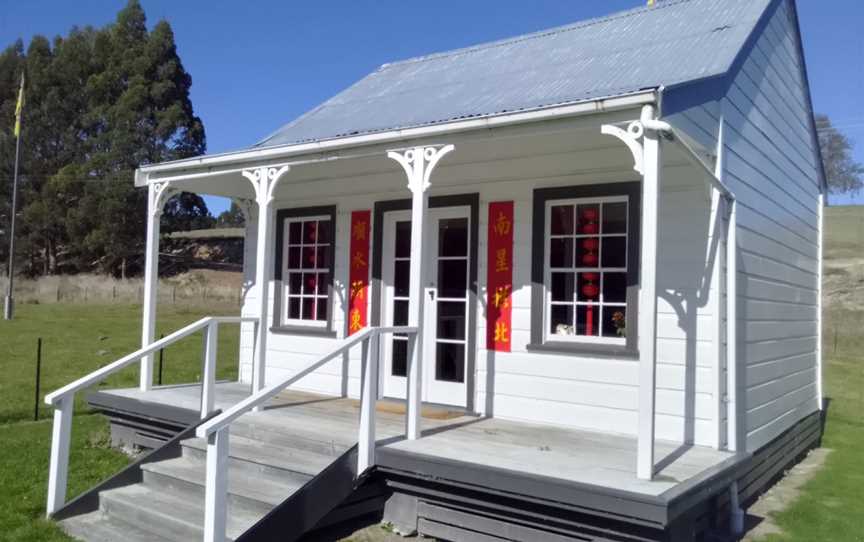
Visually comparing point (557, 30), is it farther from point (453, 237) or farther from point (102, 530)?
point (102, 530)

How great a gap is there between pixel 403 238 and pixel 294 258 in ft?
5.40

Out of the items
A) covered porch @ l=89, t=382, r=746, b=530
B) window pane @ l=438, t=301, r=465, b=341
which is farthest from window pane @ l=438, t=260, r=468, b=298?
covered porch @ l=89, t=382, r=746, b=530

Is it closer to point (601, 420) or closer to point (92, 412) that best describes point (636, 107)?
point (601, 420)

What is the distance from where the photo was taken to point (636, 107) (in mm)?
4309

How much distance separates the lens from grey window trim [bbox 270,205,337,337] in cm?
791

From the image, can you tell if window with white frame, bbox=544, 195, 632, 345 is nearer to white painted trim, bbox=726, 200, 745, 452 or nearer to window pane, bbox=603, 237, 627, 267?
window pane, bbox=603, 237, 627, 267

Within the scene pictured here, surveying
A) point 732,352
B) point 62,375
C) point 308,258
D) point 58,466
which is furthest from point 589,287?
point 62,375

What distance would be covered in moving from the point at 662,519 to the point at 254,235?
6376 millimetres

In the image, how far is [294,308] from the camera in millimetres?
8422

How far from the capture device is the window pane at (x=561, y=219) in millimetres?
6258

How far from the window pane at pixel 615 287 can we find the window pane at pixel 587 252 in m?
0.16

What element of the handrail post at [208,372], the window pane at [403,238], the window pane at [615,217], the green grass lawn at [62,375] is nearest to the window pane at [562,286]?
the window pane at [615,217]

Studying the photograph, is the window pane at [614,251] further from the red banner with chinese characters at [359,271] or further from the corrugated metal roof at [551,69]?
the red banner with chinese characters at [359,271]

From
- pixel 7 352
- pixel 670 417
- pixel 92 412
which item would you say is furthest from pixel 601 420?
pixel 7 352
